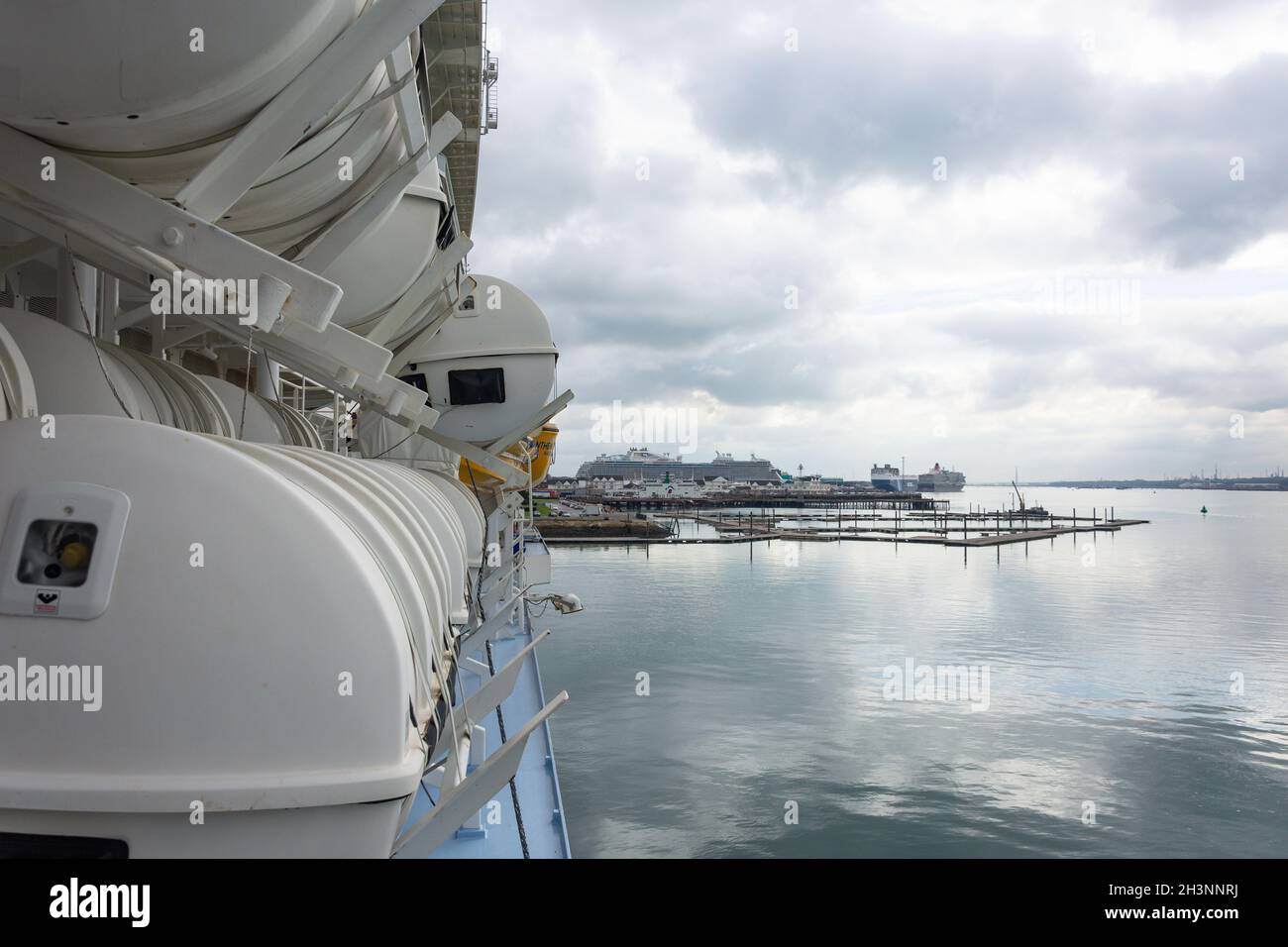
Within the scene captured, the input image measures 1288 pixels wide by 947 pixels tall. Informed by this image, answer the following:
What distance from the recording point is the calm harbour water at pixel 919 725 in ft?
51.4

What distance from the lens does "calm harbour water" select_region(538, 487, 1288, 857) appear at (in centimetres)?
1566

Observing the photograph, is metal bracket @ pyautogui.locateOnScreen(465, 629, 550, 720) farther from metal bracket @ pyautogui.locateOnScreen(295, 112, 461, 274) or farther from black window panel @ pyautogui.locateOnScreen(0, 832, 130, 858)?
metal bracket @ pyautogui.locateOnScreen(295, 112, 461, 274)

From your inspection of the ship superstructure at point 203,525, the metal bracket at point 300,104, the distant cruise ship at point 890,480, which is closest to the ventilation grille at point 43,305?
the ship superstructure at point 203,525

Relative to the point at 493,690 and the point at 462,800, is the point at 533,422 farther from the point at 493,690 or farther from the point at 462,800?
the point at 462,800

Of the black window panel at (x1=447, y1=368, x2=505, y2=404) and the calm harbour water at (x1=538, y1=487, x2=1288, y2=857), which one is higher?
the black window panel at (x1=447, y1=368, x2=505, y2=404)

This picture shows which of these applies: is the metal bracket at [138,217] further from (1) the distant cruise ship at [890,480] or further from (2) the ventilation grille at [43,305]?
(1) the distant cruise ship at [890,480]

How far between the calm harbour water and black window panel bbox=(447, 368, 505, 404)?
7.04 m

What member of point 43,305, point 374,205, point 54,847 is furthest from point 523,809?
point 54,847

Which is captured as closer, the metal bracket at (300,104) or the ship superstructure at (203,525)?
the ship superstructure at (203,525)

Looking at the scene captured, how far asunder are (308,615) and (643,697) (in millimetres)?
22213

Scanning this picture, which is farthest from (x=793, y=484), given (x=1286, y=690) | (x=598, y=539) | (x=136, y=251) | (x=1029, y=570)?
(x=136, y=251)

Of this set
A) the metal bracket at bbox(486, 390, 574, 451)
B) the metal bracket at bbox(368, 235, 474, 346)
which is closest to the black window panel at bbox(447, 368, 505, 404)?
the metal bracket at bbox(486, 390, 574, 451)

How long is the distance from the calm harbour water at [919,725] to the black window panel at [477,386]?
7.04 m

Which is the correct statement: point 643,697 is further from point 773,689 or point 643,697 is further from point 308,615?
point 308,615
